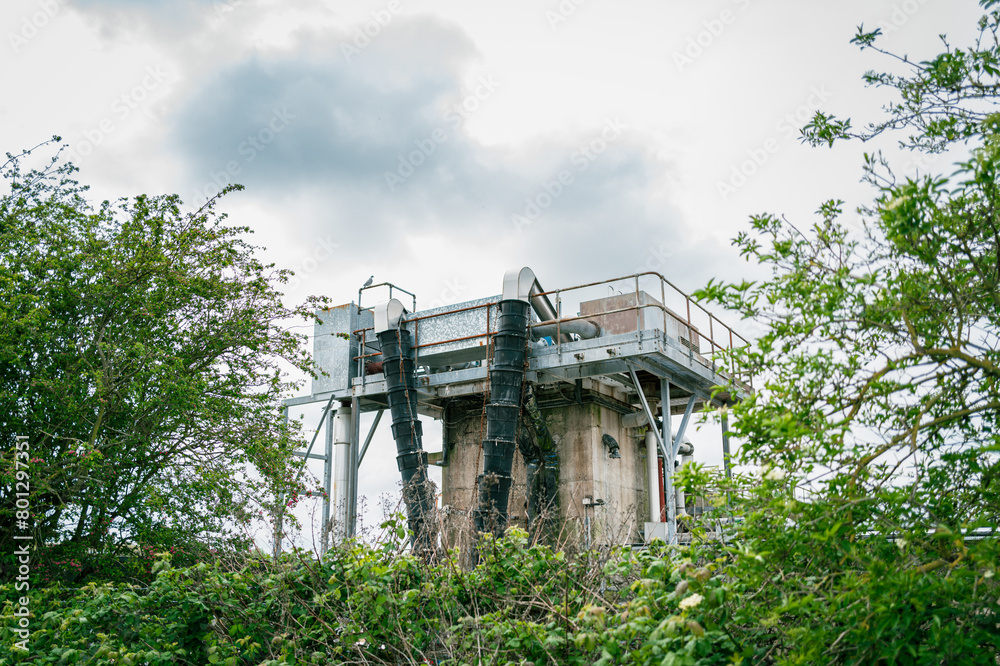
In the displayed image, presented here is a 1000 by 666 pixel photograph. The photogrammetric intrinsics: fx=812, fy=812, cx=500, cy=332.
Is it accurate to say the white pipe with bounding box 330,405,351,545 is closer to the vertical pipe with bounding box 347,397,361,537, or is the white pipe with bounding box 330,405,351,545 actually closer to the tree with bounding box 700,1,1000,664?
the vertical pipe with bounding box 347,397,361,537

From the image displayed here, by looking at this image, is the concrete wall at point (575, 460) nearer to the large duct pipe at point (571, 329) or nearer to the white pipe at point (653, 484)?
the white pipe at point (653, 484)

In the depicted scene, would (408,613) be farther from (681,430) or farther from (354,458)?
(354,458)

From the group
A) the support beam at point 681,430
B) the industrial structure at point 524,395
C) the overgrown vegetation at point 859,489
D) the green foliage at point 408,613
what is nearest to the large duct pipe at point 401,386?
the industrial structure at point 524,395

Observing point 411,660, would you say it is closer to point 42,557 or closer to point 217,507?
point 217,507

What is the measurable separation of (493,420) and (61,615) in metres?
7.46

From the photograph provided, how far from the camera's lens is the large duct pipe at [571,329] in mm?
14523

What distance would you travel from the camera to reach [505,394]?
13758 mm

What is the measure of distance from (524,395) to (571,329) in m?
1.48

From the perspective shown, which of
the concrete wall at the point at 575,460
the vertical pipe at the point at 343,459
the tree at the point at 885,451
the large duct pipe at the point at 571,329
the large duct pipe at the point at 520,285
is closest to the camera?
the tree at the point at 885,451

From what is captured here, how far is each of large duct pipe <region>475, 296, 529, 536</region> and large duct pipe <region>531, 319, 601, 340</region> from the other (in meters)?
0.64

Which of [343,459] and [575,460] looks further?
[343,459]

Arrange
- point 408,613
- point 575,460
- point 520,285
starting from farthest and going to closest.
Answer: point 575,460, point 520,285, point 408,613

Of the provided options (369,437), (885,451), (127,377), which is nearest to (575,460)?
(369,437)

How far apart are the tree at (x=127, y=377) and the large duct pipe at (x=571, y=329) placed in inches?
188
